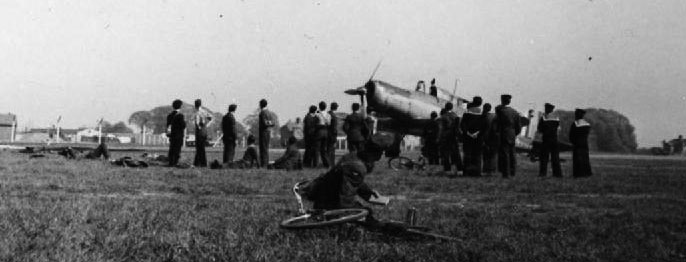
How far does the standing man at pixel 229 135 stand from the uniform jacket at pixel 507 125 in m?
7.16

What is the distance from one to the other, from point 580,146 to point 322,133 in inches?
278

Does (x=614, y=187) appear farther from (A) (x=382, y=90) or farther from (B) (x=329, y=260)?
(A) (x=382, y=90)

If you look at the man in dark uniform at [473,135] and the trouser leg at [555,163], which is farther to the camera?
the trouser leg at [555,163]

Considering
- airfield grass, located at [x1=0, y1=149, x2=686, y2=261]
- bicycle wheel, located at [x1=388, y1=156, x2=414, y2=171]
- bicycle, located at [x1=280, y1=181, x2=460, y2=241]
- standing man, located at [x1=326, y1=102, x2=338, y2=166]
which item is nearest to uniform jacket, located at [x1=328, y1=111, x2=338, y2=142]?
standing man, located at [x1=326, y1=102, x2=338, y2=166]

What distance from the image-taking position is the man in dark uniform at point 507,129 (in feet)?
48.6

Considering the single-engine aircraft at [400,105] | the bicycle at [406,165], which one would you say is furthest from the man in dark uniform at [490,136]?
the single-engine aircraft at [400,105]

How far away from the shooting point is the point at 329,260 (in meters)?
4.34

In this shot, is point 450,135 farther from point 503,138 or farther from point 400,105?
point 400,105

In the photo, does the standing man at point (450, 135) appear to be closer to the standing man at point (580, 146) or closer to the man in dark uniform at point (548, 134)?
the man in dark uniform at point (548, 134)

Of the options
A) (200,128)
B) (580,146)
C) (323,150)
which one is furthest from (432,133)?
(200,128)

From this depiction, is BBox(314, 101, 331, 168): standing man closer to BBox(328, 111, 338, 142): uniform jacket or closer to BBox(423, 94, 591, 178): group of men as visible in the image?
BBox(328, 111, 338, 142): uniform jacket

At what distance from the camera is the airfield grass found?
4.52 metres

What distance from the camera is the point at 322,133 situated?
1748cm

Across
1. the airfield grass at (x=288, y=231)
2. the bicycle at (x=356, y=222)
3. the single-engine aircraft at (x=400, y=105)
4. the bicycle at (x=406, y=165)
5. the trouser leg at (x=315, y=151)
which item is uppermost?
the single-engine aircraft at (x=400, y=105)
